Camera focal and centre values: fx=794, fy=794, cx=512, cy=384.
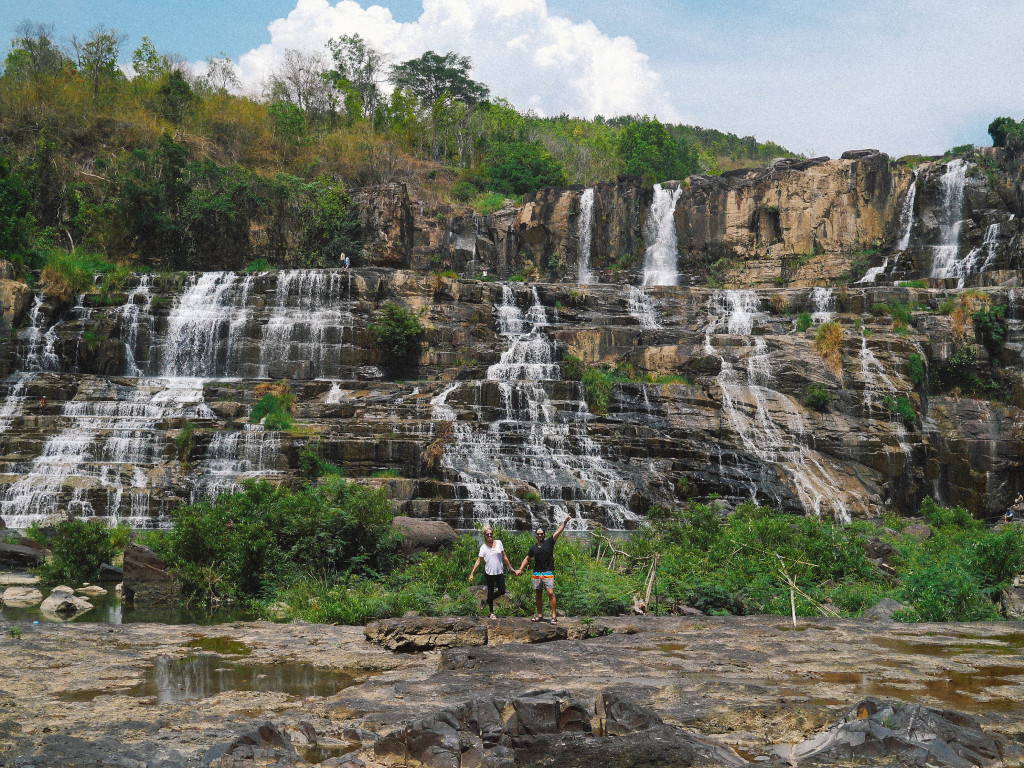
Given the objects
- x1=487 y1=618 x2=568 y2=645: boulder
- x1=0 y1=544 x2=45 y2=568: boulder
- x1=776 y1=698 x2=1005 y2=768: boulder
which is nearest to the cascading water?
x1=0 y1=544 x2=45 y2=568: boulder

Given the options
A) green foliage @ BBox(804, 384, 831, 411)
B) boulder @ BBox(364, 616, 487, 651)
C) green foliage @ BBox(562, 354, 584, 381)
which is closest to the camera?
boulder @ BBox(364, 616, 487, 651)

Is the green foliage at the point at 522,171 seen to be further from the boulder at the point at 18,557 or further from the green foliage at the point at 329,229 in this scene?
the boulder at the point at 18,557

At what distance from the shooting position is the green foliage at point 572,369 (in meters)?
27.8

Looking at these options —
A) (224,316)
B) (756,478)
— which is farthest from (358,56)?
(756,478)

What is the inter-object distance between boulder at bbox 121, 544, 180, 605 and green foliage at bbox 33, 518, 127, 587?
6.15 feet

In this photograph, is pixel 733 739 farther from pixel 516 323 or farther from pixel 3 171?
pixel 3 171

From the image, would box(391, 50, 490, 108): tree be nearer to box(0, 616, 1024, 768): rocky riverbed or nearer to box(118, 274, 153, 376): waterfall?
box(118, 274, 153, 376): waterfall

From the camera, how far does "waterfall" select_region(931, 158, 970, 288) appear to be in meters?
36.3

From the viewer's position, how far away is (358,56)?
215ft

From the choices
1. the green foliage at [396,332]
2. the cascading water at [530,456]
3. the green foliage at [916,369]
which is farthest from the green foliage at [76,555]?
the green foliage at [916,369]

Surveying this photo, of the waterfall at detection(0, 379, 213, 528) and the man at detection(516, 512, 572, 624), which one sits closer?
the man at detection(516, 512, 572, 624)

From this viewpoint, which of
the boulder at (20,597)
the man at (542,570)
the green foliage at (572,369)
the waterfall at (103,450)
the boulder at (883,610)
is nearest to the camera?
the man at (542,570)

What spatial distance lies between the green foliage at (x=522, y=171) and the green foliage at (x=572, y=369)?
95.7 ft

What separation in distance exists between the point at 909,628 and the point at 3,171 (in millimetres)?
36773
